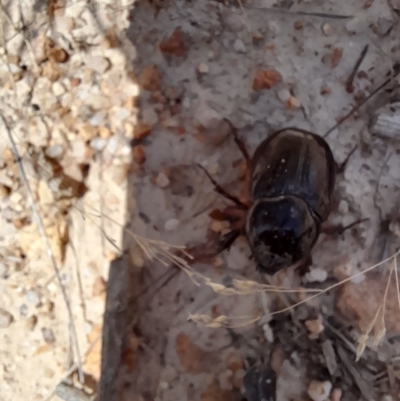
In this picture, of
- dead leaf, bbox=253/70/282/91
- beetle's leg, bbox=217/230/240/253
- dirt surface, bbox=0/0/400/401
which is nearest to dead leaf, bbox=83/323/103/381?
dirt surface, bbox=0/0/400/401

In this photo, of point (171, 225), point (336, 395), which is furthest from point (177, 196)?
point (336, 395)

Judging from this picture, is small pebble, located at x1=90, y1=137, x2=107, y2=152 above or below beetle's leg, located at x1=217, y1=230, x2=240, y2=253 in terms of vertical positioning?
above

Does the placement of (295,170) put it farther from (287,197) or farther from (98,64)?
(98,64)

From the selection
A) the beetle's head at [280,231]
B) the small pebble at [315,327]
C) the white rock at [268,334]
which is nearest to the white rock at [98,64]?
the beetle's head at [280,231]

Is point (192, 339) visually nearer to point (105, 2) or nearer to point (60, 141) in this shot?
point (60, 141)

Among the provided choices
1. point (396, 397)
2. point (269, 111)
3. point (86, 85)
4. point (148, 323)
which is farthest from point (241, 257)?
point (86, 85)

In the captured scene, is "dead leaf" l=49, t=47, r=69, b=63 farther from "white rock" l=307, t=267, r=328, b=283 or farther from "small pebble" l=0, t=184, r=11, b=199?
"white rock" l=307, t=267, r=328, b=283

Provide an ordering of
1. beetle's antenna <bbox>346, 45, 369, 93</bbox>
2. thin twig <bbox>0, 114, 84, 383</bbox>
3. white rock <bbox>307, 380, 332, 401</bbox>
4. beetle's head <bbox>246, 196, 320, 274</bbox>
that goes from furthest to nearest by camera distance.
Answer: beetle's antenna <bbox>346, 45, 369, 93</bbox>, thin twig <bbox>0, 114, 84, 383</bbox>, white rock <bbox>307, 380, 332, 401</bbox>, beetle's head <bbox>246, 196, 320, 274</bbox>
